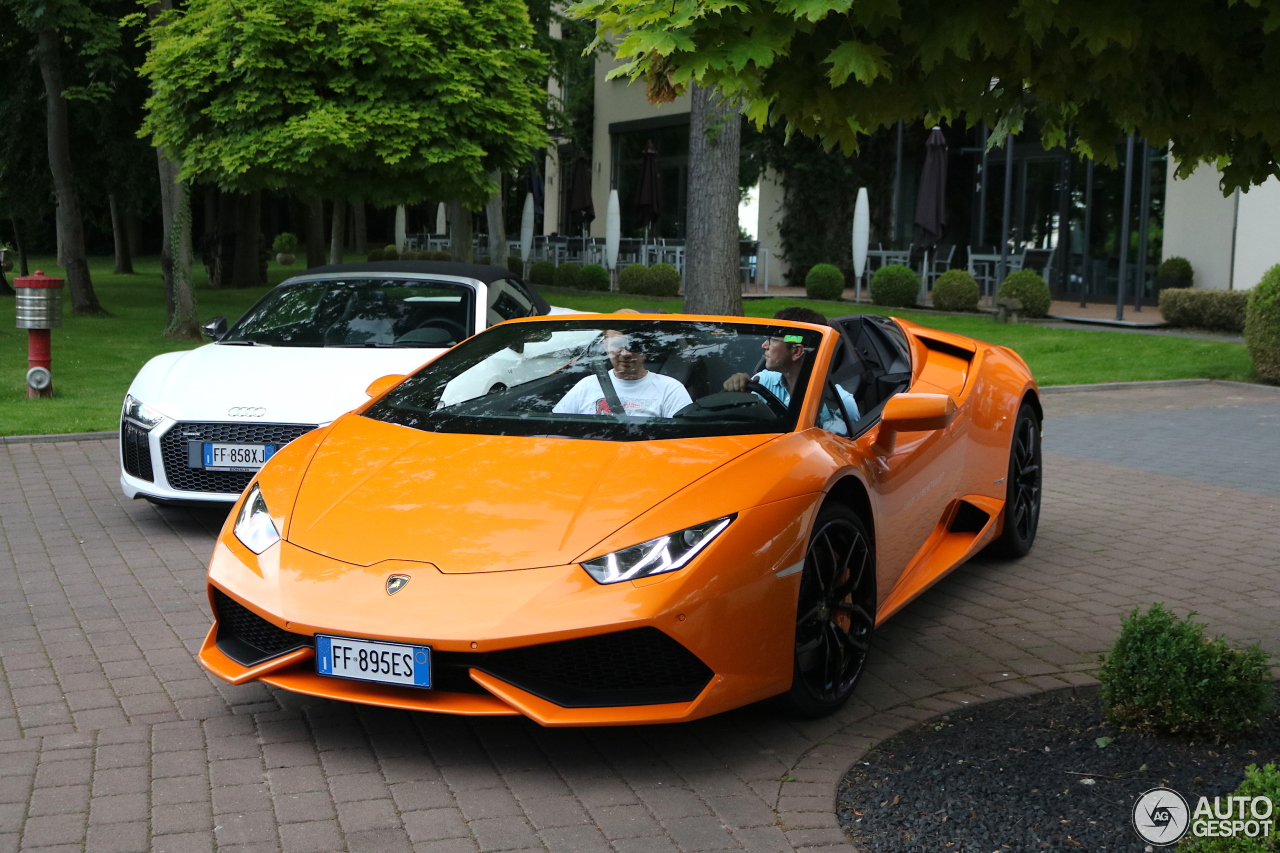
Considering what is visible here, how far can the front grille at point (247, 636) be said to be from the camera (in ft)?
13.2

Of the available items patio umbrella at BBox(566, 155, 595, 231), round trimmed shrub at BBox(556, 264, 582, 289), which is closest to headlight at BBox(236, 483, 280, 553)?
round trimmed shrub at BBox(556, 264, 582, 289)

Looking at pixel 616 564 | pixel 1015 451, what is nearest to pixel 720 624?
pixel 616 564

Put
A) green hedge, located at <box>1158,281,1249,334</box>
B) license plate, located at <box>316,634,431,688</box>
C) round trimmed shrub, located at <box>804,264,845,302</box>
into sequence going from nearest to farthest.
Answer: license plate, located at <box>316,634,431,688</box> < green hedge, located at <box>1158,281,1249,334</box> < round trimmed shrub, located at <box>804,264,845,302</box>

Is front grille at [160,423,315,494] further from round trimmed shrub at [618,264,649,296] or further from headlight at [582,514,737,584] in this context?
round trimmed shrub at [618,264,649,296]

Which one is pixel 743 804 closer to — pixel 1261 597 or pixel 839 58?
pixel 839 58

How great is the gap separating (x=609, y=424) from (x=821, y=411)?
81 cm

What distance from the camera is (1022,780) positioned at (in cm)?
381

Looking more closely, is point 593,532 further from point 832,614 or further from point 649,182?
point 649,182

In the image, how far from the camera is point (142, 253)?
191 ft

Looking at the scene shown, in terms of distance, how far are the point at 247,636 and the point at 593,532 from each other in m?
1.20

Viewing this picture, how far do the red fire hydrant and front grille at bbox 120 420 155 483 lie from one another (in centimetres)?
452

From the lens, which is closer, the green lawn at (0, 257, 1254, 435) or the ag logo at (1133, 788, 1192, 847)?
the ag logo at (1133, 788, 1192, 847)

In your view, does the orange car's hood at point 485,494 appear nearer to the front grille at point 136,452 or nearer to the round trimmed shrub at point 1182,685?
the round trimmed shrub at point 1182,685

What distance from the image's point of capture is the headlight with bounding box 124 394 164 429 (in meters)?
6.93
